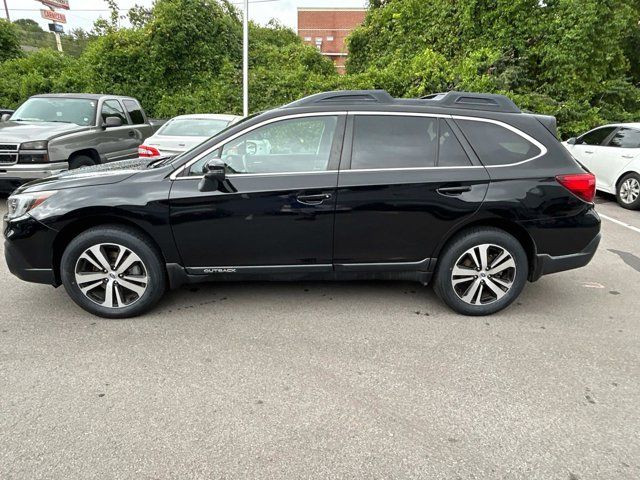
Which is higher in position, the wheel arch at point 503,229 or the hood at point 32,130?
the hood at point 32,130

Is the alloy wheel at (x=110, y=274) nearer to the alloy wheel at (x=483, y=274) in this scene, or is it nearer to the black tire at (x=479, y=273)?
the black tire at (x=479, y=273)

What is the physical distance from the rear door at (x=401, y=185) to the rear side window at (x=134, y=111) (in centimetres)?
757

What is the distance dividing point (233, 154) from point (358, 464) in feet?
7.82

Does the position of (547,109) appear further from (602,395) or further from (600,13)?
(602,395)

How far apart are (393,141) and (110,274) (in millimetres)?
2465

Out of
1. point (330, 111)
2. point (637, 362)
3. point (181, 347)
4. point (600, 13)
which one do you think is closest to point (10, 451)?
point (181, 347)

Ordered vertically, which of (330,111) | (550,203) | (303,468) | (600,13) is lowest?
(303,468)

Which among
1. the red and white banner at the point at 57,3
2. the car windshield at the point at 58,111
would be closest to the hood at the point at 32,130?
the car windshield at the point at 58,111

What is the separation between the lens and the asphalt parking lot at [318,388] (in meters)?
2.21

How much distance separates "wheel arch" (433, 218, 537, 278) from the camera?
368cm

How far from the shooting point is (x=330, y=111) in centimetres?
364

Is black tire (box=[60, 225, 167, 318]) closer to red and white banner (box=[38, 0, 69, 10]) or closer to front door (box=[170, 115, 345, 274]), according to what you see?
front door (box=[170, 115, 345, 274])

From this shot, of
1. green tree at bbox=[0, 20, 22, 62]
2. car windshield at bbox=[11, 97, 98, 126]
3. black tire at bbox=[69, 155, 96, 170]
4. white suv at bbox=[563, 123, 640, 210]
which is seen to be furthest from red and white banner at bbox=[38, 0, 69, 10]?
white suv at bbox=[563, 123, 640, 210]

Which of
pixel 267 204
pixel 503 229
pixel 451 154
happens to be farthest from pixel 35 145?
pixel 503 229
